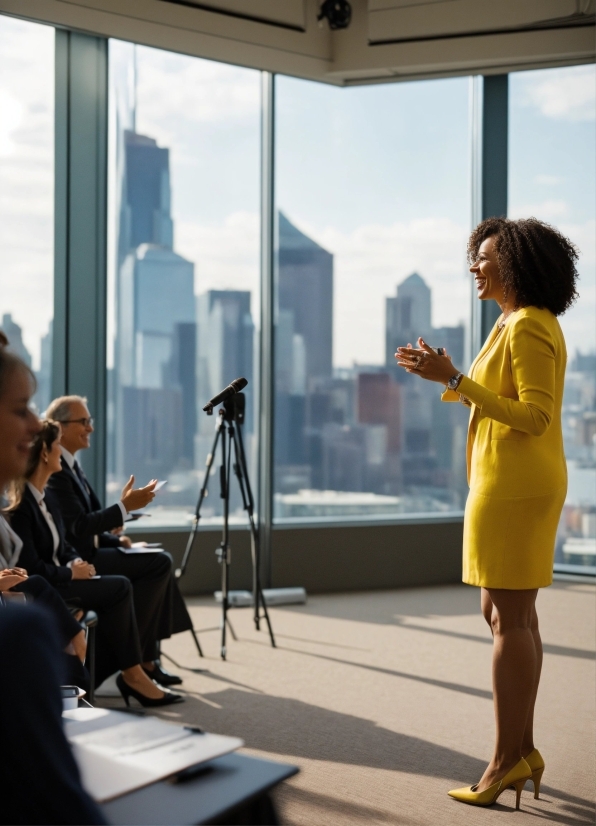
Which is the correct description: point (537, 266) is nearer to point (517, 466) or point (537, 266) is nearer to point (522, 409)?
point (522, 409)

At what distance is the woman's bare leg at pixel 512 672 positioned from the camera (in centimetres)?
258

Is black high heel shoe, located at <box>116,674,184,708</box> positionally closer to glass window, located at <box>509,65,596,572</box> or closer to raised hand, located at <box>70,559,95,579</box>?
raised hand, located at <box>70,559,95,579</box>

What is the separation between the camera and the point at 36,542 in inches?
130

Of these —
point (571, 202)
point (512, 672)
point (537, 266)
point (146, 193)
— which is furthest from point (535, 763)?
point (571, 202)

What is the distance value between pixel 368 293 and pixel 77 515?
3433 millimetres

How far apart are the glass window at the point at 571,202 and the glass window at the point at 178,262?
6.61ft

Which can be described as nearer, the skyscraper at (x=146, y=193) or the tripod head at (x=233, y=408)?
the tripod head at (x=233, y=408)

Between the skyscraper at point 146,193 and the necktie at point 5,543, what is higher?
the skyscraper at point 146,193

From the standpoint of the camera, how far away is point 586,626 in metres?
5.22

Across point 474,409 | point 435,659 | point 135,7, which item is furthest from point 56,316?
point 474,409

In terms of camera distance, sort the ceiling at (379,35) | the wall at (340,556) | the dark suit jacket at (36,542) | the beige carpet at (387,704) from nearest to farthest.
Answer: the beige carpet at (387,704), the dark suit jacket at (36,542), the ceiling at (379,35), the wall at (340,556)

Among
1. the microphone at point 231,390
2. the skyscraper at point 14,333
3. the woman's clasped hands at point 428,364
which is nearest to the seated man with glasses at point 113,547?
the microphone at point 231,390

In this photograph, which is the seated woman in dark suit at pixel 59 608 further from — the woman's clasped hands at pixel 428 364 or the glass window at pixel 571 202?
the glass window at pixel 571 202

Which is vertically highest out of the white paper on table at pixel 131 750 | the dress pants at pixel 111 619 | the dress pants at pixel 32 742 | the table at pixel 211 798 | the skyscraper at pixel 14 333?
the skyscraper at pixel 14 333
